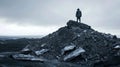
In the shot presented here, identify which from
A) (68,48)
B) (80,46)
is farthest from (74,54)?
(80,46)

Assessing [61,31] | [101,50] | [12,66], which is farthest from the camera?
[61,31]

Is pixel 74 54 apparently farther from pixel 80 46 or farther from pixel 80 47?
pixel 80 46

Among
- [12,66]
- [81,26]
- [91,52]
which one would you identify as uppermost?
[81,26]

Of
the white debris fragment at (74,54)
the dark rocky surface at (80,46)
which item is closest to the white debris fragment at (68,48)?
the dark rocky surface at (80,46)

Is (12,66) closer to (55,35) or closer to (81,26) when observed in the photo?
(55,35)

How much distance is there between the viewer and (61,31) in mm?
47250

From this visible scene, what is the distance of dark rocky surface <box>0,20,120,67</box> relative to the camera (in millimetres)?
35156

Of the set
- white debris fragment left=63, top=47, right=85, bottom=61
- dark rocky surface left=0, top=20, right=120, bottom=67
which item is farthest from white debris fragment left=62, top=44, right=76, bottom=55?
white debris fragment left=63, top=47, right=85, bottom=61

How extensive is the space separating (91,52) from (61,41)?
6.85m

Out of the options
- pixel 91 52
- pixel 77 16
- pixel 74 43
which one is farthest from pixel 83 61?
pixel 77 16

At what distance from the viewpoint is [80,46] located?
40.2 meters

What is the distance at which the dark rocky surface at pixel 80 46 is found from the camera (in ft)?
115

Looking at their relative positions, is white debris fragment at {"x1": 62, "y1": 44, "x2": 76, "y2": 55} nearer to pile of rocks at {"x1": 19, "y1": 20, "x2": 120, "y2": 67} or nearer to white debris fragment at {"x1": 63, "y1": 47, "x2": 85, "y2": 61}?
pile of rocks at {"x1": 19, "y1": 20, "x2": 120, "y2": 67}

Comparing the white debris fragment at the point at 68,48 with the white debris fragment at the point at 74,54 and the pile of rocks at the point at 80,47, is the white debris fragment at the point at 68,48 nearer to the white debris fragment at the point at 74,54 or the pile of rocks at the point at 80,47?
the pile of rocks at the point at 80,47
